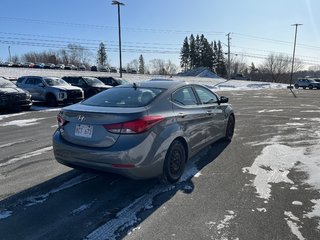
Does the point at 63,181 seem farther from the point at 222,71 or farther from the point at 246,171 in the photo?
the point at 222,71

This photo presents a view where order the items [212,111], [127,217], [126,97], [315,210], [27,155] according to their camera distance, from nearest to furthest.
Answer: [127,217] < [315,210] < [126,97] < [212,111] < [27,155]

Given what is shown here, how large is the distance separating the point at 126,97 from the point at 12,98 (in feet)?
34.9

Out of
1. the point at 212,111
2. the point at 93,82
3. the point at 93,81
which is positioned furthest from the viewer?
the point at 93,81

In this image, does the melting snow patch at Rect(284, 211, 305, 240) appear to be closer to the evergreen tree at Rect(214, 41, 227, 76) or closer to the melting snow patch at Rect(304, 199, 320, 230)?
the melting snow patch at Rect(304, 199, 320, 230)

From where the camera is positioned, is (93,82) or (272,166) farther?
(93,82)

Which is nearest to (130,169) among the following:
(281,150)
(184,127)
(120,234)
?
(120,234)

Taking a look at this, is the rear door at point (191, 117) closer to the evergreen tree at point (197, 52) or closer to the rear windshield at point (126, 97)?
the rear windshield at point (126, 97)

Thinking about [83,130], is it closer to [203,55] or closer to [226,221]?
[226,221]

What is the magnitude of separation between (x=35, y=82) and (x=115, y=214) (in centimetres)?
1528

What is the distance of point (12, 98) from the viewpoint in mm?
13609

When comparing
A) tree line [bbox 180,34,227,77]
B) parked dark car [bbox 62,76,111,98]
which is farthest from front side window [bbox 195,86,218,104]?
tree line [bbox 180,34,227,77]

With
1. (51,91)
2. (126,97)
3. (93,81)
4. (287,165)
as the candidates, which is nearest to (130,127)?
(126,97)

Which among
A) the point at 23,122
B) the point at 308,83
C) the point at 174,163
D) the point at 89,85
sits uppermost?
the point at 89,85

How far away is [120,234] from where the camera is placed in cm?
329
